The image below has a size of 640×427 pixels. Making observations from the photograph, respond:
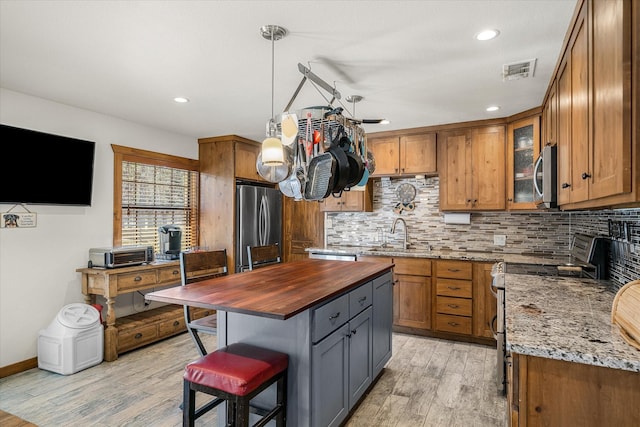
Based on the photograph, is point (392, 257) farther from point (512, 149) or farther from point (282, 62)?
point (282, 62)

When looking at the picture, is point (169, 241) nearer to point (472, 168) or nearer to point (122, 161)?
point (122, 161)

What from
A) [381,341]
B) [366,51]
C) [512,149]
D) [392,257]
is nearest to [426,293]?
[392,257]

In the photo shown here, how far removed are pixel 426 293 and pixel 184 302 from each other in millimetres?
2880

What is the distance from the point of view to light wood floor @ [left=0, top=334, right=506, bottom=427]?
2326 mm

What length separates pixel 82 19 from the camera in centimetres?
190

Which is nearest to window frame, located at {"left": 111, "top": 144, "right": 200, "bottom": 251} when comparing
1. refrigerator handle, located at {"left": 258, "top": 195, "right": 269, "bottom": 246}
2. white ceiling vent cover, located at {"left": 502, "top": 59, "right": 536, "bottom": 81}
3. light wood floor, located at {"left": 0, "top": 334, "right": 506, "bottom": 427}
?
refrigerator handle, located at {"left": 258, "top": 195, "right": 269, "bottom": 246}

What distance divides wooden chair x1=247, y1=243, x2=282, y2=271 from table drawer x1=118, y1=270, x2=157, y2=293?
1220 millimetres

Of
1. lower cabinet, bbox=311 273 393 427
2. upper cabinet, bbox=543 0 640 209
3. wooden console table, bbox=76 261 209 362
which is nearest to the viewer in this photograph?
upper cabinet, bbox=543 0 640 209

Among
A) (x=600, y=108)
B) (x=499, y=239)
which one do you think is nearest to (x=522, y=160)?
(x=499, y=239)

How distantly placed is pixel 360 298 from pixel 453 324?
192 centimetres

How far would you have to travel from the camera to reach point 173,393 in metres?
2.67

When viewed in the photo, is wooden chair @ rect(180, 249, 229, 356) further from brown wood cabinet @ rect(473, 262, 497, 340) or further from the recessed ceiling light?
brown wood cabinet @ rect(473, 262, 497, 340)

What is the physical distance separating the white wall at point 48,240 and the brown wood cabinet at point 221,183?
113 centimetres

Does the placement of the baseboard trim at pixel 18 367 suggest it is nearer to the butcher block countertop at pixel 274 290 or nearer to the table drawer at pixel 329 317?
the butcher block countertop at pixel 274 290
